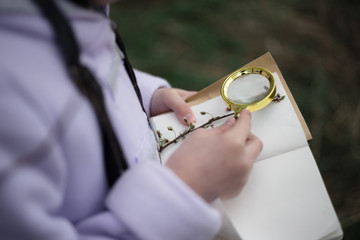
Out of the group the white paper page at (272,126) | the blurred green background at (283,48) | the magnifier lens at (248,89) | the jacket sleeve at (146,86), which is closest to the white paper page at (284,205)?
the white paper page at (272,126)

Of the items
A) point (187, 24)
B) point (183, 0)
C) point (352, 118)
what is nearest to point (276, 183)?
point (352, 118)

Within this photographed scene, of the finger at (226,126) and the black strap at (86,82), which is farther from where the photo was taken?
the finger at (226,126)

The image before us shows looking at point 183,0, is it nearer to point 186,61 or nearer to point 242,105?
point 186,61

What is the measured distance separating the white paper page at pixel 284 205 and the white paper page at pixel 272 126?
0.03 meters

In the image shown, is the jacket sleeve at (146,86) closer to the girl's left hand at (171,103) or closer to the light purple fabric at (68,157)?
the girl's left hand at (171,103)

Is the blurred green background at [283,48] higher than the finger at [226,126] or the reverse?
the reverse

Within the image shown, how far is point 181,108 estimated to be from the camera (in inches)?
31.8

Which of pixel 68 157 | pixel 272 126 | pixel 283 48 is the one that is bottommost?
pixel 283 48

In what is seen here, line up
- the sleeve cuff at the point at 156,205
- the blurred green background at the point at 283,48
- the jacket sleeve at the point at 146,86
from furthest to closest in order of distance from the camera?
the blurred green background at the point at 283,48
the jacket sleeve at the point at 146,86
the sleeve cuff at the point at 156,205

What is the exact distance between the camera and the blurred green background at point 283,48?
4.91 feet

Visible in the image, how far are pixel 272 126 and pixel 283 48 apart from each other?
1.17 metres

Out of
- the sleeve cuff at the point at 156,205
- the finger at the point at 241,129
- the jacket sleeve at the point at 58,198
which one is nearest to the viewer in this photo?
the jacket sleeve at the point at 58,198

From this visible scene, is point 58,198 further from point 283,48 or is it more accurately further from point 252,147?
point 283,48

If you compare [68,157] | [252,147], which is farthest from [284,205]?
[68,157]
